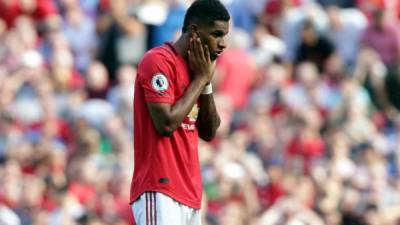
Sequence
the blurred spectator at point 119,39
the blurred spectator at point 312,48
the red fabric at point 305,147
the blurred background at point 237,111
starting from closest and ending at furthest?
the blurred background at point 237,111 < the red fabric at point 305,147 < the blurred spectator at point 119,39 < the blurred spectator at point 312,48

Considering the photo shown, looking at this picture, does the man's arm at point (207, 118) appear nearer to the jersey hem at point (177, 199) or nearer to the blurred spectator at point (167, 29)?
the jersey hem at point (177, 199)

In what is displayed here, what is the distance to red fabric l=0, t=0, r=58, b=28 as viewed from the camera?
1606 cm

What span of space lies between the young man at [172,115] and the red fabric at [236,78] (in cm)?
857

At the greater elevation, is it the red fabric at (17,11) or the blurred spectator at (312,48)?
the red fabric at (17,11)

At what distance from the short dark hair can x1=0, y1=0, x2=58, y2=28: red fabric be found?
9008 millimetres

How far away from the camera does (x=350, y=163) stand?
15.0 m

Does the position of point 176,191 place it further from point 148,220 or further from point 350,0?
point 350,0

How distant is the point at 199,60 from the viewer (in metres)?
7.23

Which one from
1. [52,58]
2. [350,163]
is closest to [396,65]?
[350,163]

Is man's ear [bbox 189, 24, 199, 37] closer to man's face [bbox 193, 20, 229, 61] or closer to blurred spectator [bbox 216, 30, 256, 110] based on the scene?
man's face [bbox 193, 20, 229, 61]

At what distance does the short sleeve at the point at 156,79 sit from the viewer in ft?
23.4

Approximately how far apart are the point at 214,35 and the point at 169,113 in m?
0.53

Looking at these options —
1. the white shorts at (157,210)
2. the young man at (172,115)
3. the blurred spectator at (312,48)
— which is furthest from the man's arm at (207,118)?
the blurred spectator at (312,48)

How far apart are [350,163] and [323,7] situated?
3.27 metres
